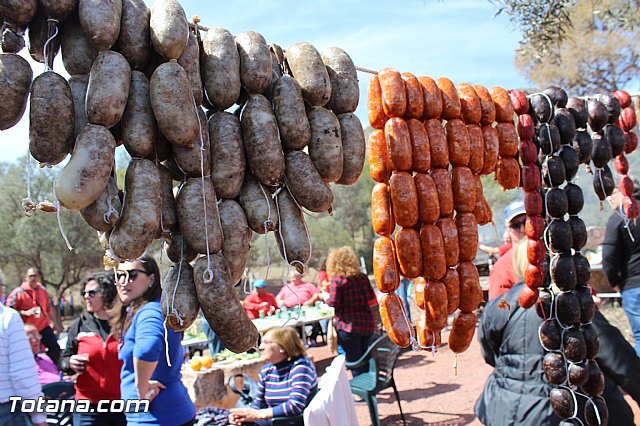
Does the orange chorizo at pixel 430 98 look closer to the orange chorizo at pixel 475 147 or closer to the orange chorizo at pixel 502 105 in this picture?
the orange chorizo at pixel 475 147

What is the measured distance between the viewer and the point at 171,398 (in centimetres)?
322

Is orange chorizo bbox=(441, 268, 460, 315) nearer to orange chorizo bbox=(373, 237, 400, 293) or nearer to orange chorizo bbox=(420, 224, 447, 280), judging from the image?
orange chorizo bbox=(420, 224, 447, 280)

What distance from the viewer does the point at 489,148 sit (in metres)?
2.41

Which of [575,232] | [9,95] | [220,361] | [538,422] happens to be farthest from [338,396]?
[220,361]

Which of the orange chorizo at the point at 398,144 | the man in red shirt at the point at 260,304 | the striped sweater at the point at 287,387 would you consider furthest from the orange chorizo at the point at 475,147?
the man in red shirt at the point at 260,304

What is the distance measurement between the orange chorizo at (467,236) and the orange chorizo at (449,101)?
0.46 metres

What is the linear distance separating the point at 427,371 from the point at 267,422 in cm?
477

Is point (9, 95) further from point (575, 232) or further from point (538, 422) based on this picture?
point (538, 422)

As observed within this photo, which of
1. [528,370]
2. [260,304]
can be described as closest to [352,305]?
[260,304]

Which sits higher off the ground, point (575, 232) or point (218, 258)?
point (218, 258)

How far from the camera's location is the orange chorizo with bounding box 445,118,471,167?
2.25 meters

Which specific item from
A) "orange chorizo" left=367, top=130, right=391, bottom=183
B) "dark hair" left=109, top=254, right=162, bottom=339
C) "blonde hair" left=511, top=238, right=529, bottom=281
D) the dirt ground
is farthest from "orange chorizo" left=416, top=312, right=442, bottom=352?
the dirt ground

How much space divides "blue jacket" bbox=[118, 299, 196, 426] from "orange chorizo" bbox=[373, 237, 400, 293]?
1.57 metres

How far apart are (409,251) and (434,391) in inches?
220
